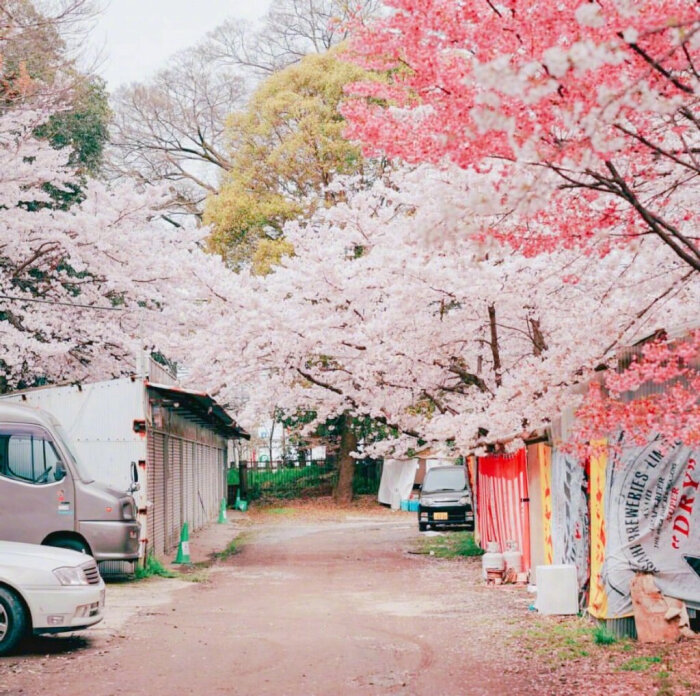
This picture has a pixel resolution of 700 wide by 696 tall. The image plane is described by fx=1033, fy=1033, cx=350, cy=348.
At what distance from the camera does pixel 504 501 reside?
19.3 metres

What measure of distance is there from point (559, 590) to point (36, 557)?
20.6 feet

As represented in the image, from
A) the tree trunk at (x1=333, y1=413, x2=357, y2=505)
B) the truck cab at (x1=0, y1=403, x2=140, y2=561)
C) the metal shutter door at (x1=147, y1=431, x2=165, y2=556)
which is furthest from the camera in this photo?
the tree trunk at (x1=333, y1=413, x2=357, y2=505)

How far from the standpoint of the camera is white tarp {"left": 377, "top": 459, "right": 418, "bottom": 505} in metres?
39.7

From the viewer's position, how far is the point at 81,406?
18156 millimetres

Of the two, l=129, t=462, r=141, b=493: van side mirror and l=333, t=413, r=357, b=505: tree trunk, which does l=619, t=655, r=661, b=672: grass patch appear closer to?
l=129, t=462, r=141, b=493: van side mirror

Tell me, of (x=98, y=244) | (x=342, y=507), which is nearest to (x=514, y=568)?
(x=98, y=244)

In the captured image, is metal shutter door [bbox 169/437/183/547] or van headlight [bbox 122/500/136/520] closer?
van headlight [bbox 122/500/136/520]

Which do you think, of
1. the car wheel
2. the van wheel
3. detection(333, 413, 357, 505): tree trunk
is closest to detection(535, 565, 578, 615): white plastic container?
the car wheel

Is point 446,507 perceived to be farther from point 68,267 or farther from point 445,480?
point 68,267

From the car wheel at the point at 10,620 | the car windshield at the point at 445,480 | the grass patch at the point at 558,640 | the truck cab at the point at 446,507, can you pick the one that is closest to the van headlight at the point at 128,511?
the car wheel at the point at 10,620

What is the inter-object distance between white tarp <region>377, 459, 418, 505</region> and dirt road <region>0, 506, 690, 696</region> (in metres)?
20.6

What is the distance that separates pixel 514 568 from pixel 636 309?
21.1 ft

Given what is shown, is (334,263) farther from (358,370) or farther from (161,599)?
(161,599)

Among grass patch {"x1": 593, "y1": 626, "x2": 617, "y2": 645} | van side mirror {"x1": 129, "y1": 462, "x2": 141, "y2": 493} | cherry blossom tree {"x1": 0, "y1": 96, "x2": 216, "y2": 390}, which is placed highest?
cherry blossom tree {"x1": 0, "y1": 96, "x2": 216, "y2": 390}
